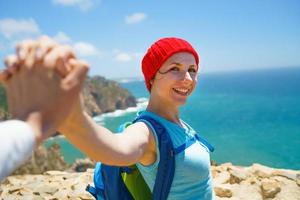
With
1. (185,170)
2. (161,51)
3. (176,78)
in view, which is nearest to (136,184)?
(185,170)

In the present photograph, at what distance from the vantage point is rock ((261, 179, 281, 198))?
198 inches

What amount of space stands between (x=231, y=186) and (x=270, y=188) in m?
0.53

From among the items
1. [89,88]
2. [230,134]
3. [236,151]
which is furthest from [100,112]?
[236,151]

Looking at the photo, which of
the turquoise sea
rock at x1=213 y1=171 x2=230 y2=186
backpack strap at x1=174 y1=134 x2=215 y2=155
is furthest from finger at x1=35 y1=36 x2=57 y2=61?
the turquoise sea

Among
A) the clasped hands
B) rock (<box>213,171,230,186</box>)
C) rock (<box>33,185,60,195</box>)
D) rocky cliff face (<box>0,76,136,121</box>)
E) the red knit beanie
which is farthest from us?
rocky cliff face (<box>0,76,136,121</box>)

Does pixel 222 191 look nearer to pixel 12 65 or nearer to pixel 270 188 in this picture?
pixel 270 188

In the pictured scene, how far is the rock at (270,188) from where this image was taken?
5.02 metres

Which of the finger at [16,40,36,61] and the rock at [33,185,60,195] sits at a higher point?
the finger at [16,40,36,61]

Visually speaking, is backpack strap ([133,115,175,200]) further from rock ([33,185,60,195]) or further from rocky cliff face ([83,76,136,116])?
rocky cliff face ([83,76,136,116])

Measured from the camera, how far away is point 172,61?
94.3 inches

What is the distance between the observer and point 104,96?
345ft

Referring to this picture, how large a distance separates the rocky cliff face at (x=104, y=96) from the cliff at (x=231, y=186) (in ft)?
295

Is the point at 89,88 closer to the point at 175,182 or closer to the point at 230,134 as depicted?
the point at 230,134

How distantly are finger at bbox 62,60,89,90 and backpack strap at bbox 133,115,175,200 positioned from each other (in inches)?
A: 47.0
